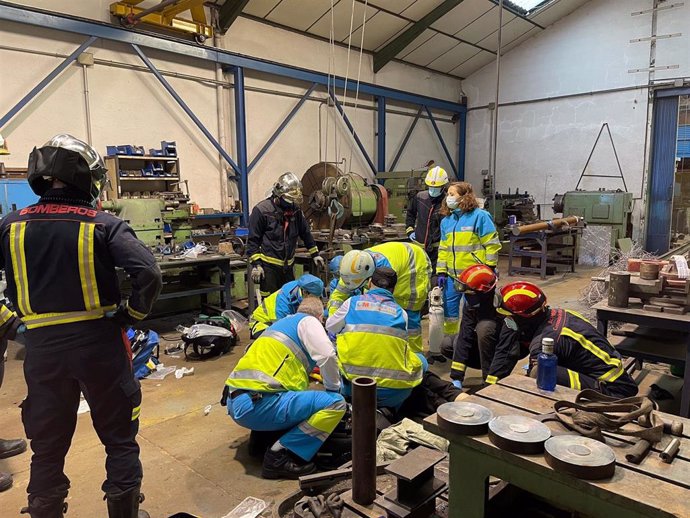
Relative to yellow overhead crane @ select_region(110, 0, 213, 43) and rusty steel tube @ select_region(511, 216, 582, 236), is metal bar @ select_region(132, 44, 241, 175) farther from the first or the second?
rusty steel tube @ select_region(511, 216, 582, 236)

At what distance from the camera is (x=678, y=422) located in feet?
4.38

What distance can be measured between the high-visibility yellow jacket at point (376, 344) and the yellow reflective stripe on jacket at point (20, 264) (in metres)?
1.35

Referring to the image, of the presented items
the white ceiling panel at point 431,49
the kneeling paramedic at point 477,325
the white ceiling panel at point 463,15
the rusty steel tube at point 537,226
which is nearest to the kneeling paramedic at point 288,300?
the kneeling paramedic at point 477,325

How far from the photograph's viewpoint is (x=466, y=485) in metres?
1.32

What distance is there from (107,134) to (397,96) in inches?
220

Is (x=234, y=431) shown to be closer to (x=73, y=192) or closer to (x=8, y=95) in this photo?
(x=73, y=192)

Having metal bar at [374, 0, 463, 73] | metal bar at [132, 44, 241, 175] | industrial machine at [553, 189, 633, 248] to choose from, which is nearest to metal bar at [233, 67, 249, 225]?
metal bar at [132, 44, 241, 175]

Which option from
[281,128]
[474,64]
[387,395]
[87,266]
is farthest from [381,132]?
[87,266]

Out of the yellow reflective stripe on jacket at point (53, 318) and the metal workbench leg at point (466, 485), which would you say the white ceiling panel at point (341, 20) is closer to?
the yellow reflective stripe on jacket at point (53, 318)

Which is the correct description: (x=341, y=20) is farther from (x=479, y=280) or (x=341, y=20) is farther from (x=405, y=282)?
(x=479, y=280)

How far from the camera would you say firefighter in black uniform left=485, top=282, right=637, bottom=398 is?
2.07m

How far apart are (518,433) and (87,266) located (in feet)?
4.83

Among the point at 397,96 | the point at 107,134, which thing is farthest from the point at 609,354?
the point at 397,96

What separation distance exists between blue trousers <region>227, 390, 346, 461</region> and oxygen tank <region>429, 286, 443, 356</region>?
178cm
